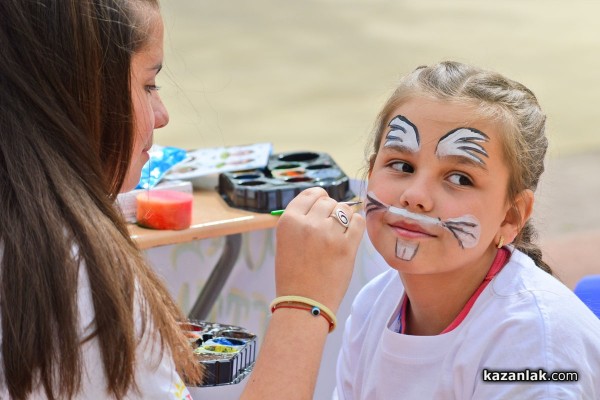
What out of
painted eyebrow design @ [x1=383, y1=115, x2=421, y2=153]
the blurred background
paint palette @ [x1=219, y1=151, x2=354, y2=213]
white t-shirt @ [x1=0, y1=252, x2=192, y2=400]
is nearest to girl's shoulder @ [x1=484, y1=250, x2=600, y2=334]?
painted eyebrow design @ [x1=383, y1=115, x2=421, y2=153]

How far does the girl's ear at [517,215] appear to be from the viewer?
5.24 ft

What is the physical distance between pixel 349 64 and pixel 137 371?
217 inches

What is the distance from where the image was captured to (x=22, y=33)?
1181 millimetres

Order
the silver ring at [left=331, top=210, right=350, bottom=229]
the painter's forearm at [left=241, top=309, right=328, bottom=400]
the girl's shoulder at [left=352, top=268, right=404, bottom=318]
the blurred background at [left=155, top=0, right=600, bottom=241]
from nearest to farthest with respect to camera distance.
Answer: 1. the painter's forearm at [left=241, top=309, right=328, bottom=400]
2. the silver ring at [left=331, top=210, right=350, bottom=229]
3. the girl's shoulder at [left=352, top=268, right=404, bottom=318]
4. the blurred background at [left=155, top=0, right=600, bottom=241]

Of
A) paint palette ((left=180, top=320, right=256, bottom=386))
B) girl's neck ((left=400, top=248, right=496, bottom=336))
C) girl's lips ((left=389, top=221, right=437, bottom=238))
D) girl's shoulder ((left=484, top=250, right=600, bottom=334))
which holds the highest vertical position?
girl's lips ((left=389, top=221, right=437, bottom=238))

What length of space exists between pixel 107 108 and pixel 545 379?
746 millimetres

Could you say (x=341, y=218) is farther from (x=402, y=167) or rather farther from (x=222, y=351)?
(x=222, y=351)

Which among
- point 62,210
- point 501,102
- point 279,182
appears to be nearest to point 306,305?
point 62,210

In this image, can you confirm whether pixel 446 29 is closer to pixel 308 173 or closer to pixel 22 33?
pixel 308 173

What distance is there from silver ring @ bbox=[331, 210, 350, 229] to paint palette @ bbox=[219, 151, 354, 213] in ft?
3.33

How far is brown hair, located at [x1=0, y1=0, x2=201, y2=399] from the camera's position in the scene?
3.70 ft

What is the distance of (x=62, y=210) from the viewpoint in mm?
1167

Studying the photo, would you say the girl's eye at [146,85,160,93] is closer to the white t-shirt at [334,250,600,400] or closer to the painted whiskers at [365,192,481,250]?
the painted whiskers at [365,192,481,250]

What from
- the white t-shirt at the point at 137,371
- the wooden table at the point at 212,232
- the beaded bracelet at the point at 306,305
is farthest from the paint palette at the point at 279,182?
the white t-shirt at the point at 137,371
